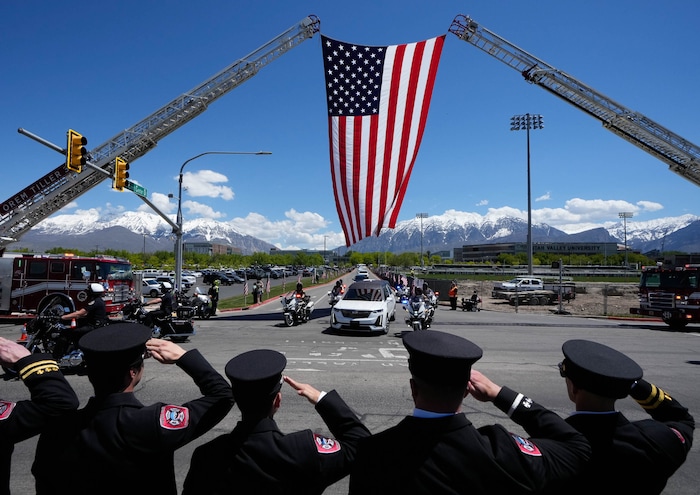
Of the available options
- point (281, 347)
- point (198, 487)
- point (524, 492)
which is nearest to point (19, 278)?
point (281, 347)

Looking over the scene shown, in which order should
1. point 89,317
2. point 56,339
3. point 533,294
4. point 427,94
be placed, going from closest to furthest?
point 89,317 < point 56,339 < point 427,94 < point 533,294

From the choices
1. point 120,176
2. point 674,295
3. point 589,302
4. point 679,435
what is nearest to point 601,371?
point 679,435

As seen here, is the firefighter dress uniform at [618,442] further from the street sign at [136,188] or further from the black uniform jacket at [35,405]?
the street sign at [136,188]

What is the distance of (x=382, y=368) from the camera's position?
9086 millimetres

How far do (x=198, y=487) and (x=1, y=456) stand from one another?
1.39 meters

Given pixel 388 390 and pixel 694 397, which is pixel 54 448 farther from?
pixel 694 397

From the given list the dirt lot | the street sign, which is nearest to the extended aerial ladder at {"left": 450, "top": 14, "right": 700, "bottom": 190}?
the dirt lot

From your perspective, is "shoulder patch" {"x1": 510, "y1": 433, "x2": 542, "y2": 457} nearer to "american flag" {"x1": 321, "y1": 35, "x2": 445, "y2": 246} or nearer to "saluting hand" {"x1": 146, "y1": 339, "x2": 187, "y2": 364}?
"saluting hand" {"x1": 146, "y1": 339, "x2": 187, "y2": 364}

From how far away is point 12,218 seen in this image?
23.3 metres

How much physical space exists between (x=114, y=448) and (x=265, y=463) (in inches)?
28.8

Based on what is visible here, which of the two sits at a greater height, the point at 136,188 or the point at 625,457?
the point at 136,188

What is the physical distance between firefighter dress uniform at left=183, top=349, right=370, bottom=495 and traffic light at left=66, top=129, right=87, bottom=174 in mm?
14186

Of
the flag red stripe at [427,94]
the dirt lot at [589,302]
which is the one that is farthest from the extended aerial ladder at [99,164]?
the dirt lot at [589,302]

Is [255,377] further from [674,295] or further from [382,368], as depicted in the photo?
[674,295]
